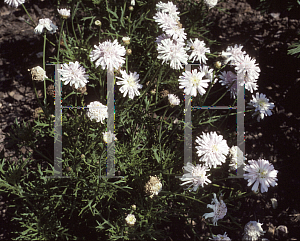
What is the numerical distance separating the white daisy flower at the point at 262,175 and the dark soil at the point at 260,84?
93cm

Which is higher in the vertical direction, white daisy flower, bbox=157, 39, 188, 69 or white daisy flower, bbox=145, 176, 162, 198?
white daisy flower, bbox=157, 39, 188, 69

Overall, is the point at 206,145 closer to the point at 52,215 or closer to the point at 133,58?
the point at 133,58

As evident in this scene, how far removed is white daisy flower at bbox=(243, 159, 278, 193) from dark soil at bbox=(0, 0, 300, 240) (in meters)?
Answer: 0.93

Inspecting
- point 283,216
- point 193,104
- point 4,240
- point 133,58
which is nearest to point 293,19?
point 193,104

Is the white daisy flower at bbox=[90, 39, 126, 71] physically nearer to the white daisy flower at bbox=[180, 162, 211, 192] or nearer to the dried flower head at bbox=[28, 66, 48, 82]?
the dried flower head at bbox=[28, 66, 48, 82]

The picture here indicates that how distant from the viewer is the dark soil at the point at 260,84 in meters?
2.80

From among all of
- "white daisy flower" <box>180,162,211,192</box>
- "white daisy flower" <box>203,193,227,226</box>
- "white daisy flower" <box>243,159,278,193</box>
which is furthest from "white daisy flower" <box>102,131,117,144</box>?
"white daisy flower" <box>243,159,278,193</box>

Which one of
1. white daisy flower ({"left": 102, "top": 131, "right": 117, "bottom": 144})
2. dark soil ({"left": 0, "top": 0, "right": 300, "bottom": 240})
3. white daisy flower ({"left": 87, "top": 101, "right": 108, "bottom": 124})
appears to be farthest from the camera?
dark soil ({"left": 0, "top": 0, "right": 300, "bottom": 240})

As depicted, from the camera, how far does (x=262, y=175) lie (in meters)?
1.97

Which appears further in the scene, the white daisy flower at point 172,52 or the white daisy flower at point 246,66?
the white daisy flower at point 246,66

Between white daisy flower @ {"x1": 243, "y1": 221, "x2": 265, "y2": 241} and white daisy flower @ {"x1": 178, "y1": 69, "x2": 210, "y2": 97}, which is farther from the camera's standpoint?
white daisy flower @ {"x1": 243, "y1": 221, "x2": 265, "y2": 241}

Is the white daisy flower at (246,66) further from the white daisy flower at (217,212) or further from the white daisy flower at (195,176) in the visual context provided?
the white daisy flower at (217,212)

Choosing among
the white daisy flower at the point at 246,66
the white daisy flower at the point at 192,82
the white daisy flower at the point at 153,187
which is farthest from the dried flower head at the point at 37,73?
the white daisy flower at the point at 246,66

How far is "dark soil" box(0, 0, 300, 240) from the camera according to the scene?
2.80 meters
